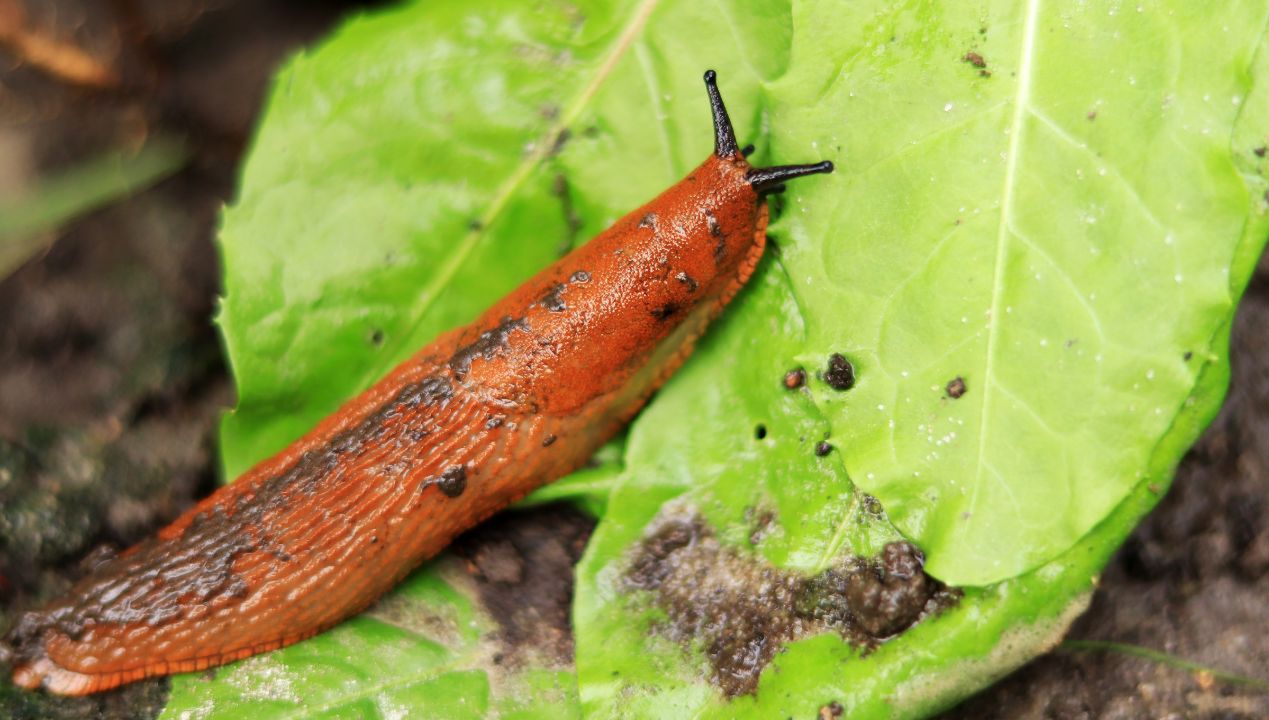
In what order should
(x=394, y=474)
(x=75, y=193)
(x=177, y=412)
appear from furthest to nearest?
(x=75, y=193), (x=177, y=412), (x=394, y=474)

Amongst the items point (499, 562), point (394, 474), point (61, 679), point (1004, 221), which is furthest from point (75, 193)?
point (1004, 221)

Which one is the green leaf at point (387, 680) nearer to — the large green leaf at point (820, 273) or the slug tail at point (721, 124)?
the large green leaf at point (820, 273)

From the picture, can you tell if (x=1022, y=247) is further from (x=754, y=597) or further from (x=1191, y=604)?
(x=1191, y=604)

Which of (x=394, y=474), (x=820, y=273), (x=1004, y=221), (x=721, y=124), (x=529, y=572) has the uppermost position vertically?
(x=721, y=124)

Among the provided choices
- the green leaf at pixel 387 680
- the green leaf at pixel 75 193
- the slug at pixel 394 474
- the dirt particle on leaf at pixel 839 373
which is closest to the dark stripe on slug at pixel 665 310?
the slug at pixel 394 474

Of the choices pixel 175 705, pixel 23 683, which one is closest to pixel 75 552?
pixel 23 683

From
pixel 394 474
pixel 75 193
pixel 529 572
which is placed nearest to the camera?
pixel 394 474

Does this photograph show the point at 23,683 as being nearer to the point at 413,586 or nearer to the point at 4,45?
the point at 413,586
